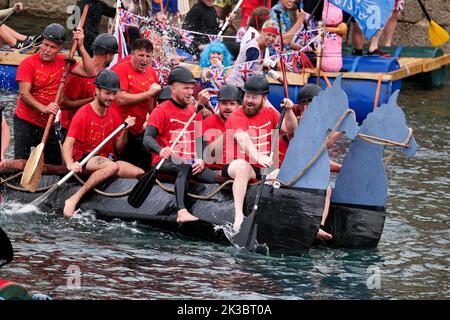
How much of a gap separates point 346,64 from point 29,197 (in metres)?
7.01

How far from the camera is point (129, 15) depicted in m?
16.4

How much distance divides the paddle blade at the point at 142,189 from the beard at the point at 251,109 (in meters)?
1.03

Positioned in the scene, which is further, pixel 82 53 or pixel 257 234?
pixel 82 53

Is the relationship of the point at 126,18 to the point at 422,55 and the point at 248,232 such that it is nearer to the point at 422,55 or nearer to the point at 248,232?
the point at 248,232

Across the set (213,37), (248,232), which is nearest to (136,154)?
(248,232)

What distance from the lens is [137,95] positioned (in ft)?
42.3

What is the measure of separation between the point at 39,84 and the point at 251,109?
2.26 metres

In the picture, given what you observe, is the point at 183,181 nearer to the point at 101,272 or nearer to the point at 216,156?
the point at 216,156

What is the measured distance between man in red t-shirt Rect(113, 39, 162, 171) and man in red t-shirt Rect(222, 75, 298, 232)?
123 centimetres

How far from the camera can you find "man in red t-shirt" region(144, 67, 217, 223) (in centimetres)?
1216

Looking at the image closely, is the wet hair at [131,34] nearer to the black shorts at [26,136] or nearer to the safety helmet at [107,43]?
the safety helmet at [107,43]

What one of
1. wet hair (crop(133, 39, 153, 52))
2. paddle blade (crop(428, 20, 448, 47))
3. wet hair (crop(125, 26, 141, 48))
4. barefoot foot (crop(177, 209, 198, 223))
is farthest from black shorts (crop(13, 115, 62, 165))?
paddle blade (crop(428, 20, 448, 47))

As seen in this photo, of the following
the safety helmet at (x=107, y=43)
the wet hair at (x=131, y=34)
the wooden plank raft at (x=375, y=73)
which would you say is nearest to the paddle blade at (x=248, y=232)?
the safety helmet at (x=107, y=43)
